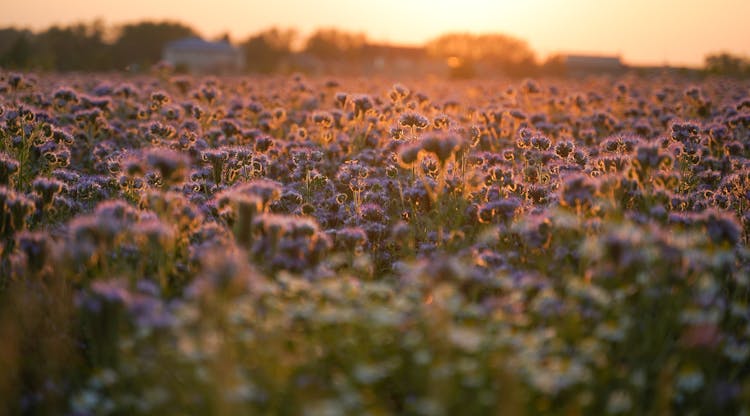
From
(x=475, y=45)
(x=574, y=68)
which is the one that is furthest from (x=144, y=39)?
(x=574, y=68)

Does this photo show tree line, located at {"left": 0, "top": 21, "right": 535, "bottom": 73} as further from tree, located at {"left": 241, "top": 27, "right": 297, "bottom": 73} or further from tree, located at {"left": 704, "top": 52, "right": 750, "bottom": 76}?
tree, located at {"left": 704, "top": 52, "right": 750, "bottom": 76}

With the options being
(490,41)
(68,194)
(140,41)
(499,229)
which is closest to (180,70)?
(68,194)

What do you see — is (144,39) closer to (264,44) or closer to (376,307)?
(264,44)

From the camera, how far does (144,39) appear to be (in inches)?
4090

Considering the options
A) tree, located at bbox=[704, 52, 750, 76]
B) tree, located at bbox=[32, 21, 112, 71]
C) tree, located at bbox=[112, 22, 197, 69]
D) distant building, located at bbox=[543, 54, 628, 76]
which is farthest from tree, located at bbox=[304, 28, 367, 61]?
tree, located at bbox=[704, 52, 750, 76]

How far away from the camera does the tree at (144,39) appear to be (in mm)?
95875

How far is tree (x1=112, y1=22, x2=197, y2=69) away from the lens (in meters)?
95.9

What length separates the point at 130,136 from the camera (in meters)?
12.8

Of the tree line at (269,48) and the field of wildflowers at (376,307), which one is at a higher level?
the tree line at (269,48)

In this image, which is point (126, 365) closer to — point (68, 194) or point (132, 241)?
point (132, 241)

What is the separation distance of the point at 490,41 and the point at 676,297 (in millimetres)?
124435

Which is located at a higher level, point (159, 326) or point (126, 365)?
point (159, 326)

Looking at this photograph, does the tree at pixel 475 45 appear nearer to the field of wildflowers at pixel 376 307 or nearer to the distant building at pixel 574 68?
the distant building at pixel 574 68

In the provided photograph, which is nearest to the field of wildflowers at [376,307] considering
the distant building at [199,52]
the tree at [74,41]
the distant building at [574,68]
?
the tree at [74,41]
